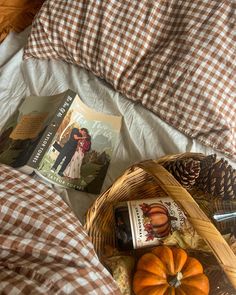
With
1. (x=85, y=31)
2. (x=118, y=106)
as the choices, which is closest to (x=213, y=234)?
(x=118, y=106)

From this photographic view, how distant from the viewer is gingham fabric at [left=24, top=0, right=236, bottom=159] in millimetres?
846

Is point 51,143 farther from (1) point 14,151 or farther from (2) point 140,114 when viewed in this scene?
(2) point 140,114

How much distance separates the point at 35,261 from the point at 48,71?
71 centimetres

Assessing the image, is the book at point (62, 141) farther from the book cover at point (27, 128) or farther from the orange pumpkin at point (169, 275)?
the orange pumpkin at point (169, 275)

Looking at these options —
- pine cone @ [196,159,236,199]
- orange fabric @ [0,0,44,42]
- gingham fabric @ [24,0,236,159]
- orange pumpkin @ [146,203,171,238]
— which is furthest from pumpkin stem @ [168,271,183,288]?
orange fabric @ [0,0,44,42]

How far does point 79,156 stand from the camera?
0.92 m

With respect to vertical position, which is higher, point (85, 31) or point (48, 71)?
point (85, 31)

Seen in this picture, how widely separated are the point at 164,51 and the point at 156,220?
44cm

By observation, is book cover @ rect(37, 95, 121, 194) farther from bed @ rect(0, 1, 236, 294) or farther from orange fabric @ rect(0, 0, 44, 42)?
orange fabric @ rect(0, 0, 44, 42)

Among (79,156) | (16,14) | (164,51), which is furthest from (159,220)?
(16,14)

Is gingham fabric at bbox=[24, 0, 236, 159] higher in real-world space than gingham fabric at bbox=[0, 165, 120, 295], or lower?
higher

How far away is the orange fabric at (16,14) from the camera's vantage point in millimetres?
1193

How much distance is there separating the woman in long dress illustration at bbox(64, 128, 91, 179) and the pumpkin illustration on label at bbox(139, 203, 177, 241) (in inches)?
8.6

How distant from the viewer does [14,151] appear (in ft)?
2.94
